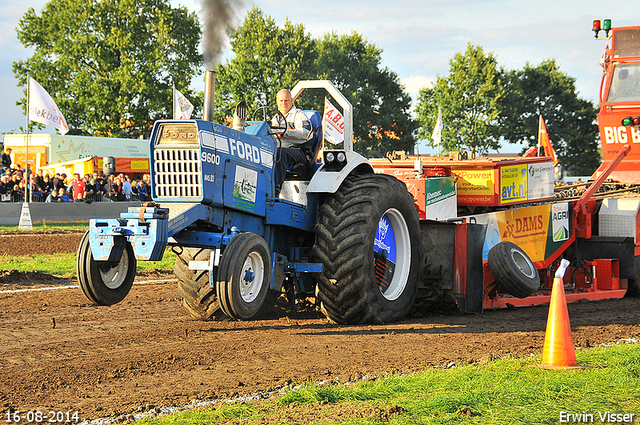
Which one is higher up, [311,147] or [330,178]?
[311,147]

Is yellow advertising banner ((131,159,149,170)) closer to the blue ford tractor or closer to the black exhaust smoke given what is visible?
the blue ford tractor

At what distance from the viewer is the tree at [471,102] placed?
4953cm

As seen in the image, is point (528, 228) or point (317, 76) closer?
point (528, 228)

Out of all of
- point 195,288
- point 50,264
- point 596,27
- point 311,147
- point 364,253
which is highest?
point 596,27

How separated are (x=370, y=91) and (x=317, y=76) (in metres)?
5.21

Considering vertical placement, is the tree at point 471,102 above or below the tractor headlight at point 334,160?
above

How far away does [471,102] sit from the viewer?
4988cm

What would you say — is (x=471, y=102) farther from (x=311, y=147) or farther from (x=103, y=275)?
(x=103, y=275)

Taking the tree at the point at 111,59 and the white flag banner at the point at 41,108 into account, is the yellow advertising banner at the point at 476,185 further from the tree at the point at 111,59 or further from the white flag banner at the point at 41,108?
the tree at the point at 111,59

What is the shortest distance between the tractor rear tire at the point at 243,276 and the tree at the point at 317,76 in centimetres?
3359

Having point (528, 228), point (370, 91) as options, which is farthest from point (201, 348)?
point (370, 91)

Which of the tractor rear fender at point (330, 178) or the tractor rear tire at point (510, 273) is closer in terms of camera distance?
the tractor rear fender at point (330, 178)

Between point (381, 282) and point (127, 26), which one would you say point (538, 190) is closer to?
point (381, 282)

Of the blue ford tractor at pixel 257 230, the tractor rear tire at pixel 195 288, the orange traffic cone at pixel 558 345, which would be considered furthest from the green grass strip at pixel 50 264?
the orange traffic cone at pixel 558 345
